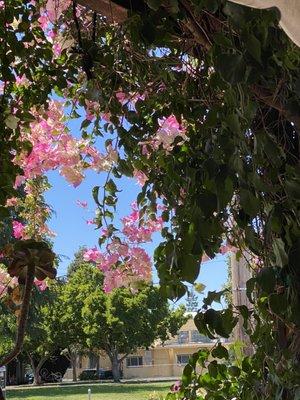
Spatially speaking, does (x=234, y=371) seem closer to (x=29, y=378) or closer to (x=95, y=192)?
(x=95, y=192)

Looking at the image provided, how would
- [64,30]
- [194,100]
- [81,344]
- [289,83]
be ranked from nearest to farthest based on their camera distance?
[289,83]
[194,100]
[64,30]
[81,344]

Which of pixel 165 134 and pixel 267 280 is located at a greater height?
pixel 165 134

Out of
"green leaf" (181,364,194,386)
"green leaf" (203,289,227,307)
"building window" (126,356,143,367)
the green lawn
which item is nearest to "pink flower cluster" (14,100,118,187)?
"green leaf" (181,364,194,386)

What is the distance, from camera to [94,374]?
2836 centimetres

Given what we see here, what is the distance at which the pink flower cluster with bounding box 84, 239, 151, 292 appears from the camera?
1.84 metres

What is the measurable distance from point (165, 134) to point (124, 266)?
54 centimetres

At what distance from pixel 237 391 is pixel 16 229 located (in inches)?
49.5

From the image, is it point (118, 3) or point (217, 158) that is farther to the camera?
point (118, 3)

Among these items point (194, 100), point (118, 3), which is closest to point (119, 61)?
point (118, 3)

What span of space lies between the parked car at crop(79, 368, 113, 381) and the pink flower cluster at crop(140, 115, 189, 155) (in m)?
27.5

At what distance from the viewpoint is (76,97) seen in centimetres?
158

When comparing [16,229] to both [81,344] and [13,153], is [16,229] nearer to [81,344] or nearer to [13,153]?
[13,153]

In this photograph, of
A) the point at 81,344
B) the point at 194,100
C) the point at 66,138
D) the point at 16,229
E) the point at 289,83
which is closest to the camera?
the point at 289,83

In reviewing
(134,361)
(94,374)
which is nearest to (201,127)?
(94,374)
